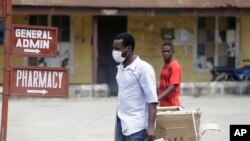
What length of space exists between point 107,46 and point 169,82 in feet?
36.8

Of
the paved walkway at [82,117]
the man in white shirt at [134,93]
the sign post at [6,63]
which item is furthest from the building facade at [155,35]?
the man in white shirt at [134,93]

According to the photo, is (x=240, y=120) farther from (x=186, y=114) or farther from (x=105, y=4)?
(x=186, y=114)

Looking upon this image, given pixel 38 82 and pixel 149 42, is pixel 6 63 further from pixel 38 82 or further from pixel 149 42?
pixel 149 42

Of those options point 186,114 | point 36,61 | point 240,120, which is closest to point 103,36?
point 36,61

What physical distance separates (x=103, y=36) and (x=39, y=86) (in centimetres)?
1128

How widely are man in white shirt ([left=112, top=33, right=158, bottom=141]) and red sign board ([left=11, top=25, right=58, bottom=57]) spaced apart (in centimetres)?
203

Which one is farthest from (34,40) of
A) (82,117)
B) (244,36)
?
(244,36)

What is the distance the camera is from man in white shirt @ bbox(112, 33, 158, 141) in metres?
5.62

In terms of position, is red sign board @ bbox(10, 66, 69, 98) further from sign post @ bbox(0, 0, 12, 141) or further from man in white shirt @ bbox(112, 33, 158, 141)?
man in white shirt @ bbox(112, 33, 158, 141)

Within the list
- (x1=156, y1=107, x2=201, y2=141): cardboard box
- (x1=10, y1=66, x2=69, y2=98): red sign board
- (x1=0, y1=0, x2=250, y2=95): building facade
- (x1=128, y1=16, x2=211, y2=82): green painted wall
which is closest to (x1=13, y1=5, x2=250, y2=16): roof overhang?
(x1=0, y1=0, x2=250, y2=95): building facade

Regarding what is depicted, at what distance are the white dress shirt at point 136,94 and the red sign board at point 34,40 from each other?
207 centimetres

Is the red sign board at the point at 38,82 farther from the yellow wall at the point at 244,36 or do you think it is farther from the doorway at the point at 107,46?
the yellow wall at the point at 244,36

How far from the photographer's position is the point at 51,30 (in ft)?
24.8

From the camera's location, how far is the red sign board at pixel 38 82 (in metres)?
7.41
